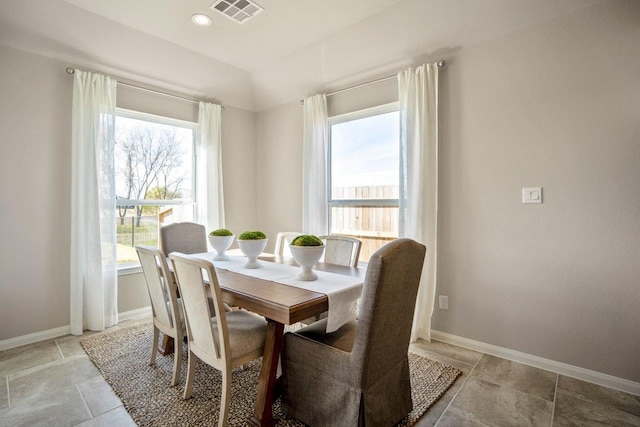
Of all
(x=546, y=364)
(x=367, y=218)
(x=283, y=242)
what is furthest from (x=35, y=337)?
(x=546, y=364)

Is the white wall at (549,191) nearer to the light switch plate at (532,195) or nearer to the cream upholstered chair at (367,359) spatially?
the light switch plate at (532,195)

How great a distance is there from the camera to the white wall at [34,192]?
2635 mm

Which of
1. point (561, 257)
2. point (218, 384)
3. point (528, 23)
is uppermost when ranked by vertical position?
point (528, 23)

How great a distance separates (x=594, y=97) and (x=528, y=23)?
725mm

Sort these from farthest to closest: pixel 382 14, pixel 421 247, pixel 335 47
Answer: pixel 335 47 → pixel 382 14 → pixel 421 247

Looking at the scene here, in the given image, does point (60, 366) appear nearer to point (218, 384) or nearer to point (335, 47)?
point (218, 384)

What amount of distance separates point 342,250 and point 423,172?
0.98 m

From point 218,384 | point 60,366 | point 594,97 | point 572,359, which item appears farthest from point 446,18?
point 60,366

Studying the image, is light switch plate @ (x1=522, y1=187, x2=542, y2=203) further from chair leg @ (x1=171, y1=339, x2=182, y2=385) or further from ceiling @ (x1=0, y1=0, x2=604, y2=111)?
chair leg @ (x1=171, y1=339, x2=182, y2=385)

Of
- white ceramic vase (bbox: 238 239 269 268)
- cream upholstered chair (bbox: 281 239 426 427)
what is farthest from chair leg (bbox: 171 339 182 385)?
cream upholstered chair (bbox: 281 239 426 427)

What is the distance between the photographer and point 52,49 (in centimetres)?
276

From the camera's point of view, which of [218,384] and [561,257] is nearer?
[218,384]

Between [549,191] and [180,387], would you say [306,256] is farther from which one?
[549,191]

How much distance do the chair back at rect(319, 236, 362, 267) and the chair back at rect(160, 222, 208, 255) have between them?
127cm
